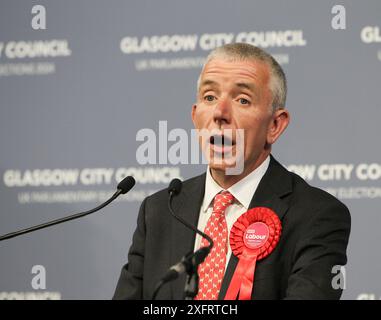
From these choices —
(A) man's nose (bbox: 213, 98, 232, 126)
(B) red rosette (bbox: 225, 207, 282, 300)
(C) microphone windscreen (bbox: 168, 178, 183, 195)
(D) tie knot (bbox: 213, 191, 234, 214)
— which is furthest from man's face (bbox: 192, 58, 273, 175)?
(C) microphone windscreen (bbox: 168, 178, 183, 195)

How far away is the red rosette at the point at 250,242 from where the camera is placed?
2.51 meters

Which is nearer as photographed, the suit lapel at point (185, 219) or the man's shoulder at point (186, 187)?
the suit lapel at point (185, 219)

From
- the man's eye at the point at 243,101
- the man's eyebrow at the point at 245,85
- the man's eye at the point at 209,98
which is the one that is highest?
the man's eyebrow at the point at 245,85

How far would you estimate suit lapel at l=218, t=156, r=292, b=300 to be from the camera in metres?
2.59

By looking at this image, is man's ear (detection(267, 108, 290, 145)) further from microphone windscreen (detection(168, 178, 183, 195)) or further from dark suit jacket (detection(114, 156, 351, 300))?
microphone windscreen (detection(168, 178, 183, 195))

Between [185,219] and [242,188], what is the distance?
0.84ft

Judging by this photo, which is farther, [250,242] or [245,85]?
[245,85]

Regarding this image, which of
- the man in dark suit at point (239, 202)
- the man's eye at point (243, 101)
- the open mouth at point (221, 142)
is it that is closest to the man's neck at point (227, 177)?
the man in dark suit at point (239, 202)

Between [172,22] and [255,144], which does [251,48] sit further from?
[172,22]

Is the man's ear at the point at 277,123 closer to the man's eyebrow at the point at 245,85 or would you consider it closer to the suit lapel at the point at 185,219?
the man's eyebrow at the point at 245,85

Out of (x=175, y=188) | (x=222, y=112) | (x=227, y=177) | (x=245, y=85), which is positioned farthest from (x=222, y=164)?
(x=175, y=188)

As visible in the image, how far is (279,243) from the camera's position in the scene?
2.57m

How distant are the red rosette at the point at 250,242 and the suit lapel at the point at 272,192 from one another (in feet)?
0.09

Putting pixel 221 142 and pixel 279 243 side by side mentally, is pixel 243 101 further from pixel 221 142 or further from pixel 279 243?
pixel 279 243
